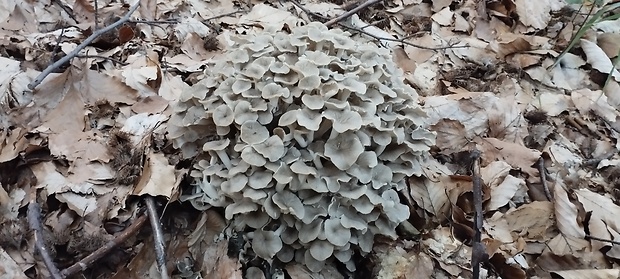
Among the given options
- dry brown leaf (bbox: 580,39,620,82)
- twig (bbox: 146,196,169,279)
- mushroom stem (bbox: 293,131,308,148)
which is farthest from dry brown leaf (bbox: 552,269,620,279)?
dry brown leaf (bbox: 580,39,620,82)


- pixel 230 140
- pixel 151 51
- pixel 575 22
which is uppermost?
pixel 230 140

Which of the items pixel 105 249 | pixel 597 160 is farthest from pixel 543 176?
pixel 105 249

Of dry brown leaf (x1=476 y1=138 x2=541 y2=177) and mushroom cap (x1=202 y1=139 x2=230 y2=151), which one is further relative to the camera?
dry brown leaf (x1=476 y1=138 x2=541 y2=177)

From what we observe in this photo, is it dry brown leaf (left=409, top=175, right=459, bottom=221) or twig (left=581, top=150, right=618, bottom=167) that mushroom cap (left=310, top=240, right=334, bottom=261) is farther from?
twig (left=581, top=150, right=618, bottom=167)

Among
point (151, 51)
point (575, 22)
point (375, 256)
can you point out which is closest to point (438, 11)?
point (575, 22)

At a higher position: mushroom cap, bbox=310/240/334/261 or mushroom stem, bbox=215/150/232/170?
mushroom stem, bbox=215/150/232/170

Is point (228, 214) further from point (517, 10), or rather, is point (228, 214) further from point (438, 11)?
point (517, 10)
